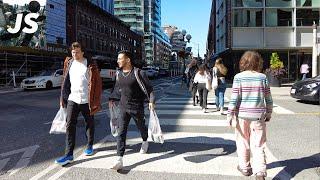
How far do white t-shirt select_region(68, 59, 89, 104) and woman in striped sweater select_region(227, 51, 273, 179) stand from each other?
227 cm

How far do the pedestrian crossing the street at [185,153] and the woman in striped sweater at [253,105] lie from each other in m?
0.59

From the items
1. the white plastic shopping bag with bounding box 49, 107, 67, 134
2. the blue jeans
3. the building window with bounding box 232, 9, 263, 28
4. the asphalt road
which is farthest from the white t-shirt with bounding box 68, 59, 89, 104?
the building window with bounding box 232, 9, 263, 28

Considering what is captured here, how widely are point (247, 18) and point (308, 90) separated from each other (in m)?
23.1

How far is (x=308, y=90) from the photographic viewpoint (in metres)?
16.0

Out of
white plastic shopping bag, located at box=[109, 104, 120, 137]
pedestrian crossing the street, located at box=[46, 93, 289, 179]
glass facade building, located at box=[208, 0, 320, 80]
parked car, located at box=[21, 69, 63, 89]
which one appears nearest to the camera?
pedestrian crossing the street, located at box=[46, 93, 289, 179]

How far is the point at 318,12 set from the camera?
1494 inches

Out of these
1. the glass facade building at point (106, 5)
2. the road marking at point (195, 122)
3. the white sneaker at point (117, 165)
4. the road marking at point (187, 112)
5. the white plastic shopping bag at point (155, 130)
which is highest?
the glass facade building at point (106, 5)

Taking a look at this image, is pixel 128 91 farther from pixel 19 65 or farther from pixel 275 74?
pixel 19 65

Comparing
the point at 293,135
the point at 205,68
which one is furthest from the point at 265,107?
the point at 205,68

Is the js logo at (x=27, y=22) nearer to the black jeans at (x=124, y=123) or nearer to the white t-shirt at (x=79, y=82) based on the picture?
the white t-shirt at (x=79, y=82)

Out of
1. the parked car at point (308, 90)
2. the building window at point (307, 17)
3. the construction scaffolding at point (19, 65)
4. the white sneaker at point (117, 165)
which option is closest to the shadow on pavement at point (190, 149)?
the white sneaker at point (117, 165)

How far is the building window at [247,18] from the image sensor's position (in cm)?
3809

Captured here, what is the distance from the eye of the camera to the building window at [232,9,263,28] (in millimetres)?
38094

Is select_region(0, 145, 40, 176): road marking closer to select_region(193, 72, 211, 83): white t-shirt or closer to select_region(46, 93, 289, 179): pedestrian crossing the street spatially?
select_region(46, 93, 289, 179): pedestrian crossing the street
